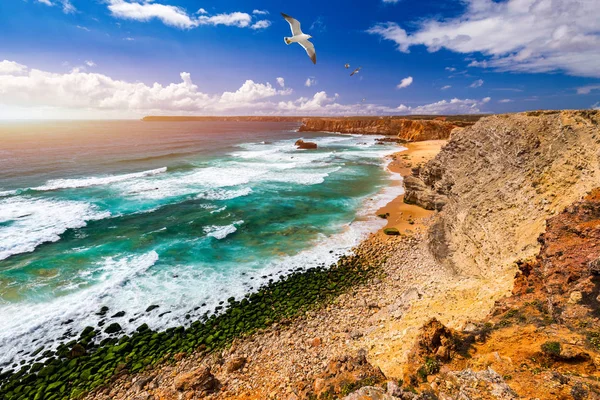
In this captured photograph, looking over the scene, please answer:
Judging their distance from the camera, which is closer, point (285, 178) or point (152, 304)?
point (152, 304)

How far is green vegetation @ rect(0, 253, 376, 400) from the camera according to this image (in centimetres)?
1181

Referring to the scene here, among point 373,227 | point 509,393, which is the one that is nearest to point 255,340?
point 509,393

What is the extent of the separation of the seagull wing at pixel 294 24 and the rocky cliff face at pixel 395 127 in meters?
83.1

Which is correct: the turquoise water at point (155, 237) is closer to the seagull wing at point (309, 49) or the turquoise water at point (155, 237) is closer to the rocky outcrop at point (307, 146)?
the seagull wing at point (309, 49)

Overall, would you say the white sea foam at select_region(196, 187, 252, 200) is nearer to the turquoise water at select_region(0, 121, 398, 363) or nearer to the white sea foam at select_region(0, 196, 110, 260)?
the turquoise water at select_region(0, 121, 398, 363)

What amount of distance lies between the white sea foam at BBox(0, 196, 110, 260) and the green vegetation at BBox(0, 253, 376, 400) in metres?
13.7

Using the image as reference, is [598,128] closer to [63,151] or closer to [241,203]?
[241,203]

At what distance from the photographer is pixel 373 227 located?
25.5 m

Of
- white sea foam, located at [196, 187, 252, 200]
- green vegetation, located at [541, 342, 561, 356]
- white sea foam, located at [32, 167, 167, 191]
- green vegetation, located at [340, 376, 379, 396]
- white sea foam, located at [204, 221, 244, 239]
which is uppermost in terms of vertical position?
green vegetation, located at [541, 342, 561, 356]

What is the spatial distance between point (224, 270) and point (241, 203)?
14277 mm

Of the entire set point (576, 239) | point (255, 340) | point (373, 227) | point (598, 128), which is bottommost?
point (255, 340)

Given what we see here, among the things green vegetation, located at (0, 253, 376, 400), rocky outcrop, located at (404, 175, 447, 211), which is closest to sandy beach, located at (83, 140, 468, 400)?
green vegetation, located at (0, 253, 376, 400)

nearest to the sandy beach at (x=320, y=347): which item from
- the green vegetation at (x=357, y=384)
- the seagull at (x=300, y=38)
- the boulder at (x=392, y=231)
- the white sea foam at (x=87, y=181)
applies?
the green vegetation at (x=357, y=384)

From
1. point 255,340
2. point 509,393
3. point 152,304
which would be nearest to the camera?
point 509,393
